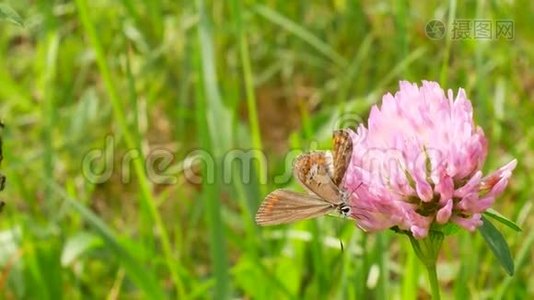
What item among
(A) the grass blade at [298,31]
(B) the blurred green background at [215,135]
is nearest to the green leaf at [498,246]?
(B) the blurred green background at [215,135]

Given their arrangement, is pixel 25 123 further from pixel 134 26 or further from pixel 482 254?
pixel 482 254

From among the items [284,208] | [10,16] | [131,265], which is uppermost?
[10,16]

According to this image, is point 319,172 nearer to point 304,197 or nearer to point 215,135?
point 304,197

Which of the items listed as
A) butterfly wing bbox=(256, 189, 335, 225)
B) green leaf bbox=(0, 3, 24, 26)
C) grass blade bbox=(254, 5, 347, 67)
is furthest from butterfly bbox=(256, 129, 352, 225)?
grass blade bbox=(254, 5, 347, 67)

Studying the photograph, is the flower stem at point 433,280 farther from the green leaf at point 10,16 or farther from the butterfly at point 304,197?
the green leaf at point 10,16

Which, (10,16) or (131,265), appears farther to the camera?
(131,265)

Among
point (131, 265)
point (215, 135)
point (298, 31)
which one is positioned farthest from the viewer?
point (298, 31)

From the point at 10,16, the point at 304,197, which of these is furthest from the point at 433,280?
the point at 10,16

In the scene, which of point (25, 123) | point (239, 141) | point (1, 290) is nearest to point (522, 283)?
point (239, 141)
